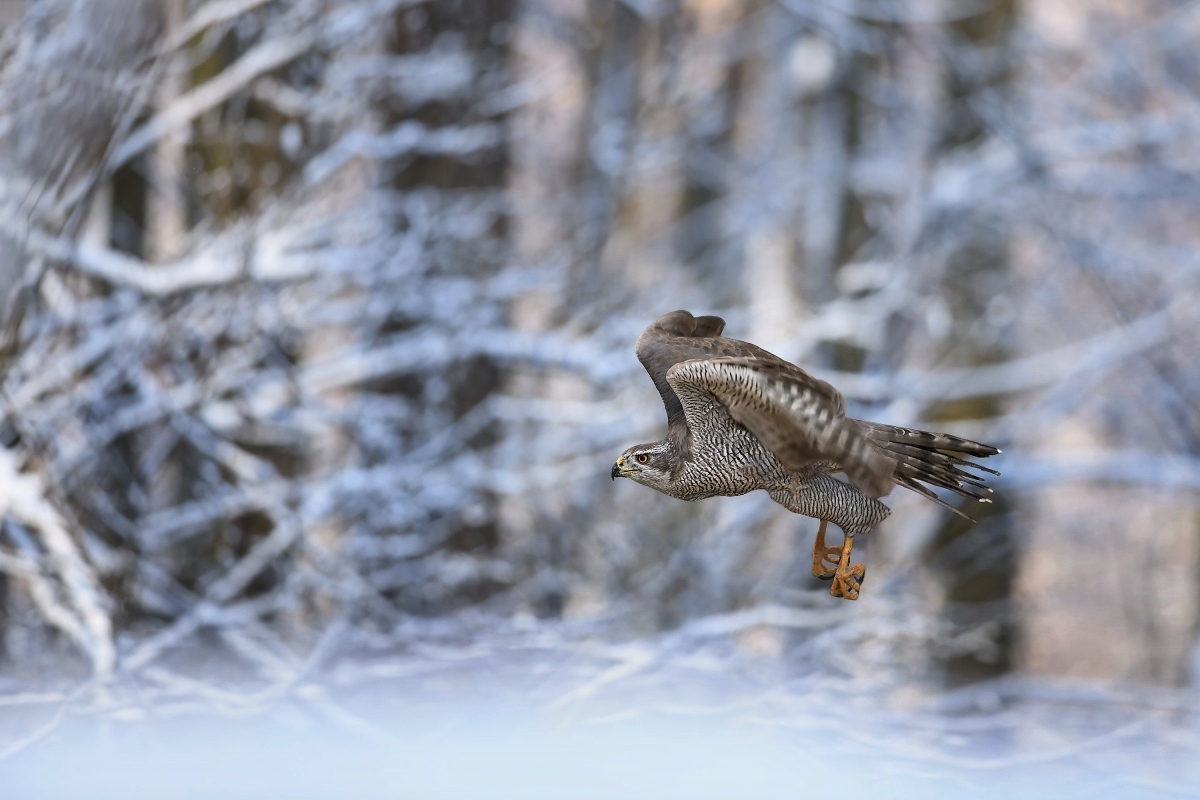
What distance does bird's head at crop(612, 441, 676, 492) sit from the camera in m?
1.72

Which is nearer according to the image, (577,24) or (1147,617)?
(1147,617)

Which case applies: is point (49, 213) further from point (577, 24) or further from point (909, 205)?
point (909, 205)

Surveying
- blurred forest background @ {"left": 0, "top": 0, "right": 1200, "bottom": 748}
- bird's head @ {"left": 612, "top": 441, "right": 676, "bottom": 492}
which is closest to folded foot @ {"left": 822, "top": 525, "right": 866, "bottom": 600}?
bird's head @ {"left": 612, "top": 441, "right": 676, "bottom": 492}

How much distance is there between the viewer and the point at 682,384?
5.48 feet

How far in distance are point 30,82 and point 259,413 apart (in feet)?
5.67

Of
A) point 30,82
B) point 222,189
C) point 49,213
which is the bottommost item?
point 49,213

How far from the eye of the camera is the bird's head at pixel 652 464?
172 cm

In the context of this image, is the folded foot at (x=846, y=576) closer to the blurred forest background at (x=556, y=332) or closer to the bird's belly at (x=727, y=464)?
the bird's belly at (x=727, y=464)

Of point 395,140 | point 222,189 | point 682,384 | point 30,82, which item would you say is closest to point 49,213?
point 30,82

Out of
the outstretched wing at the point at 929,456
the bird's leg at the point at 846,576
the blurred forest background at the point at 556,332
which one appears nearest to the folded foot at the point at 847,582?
the bird's leg at the point at 846,576

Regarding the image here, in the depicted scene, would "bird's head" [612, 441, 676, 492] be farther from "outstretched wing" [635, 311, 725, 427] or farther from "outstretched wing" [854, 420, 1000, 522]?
"outstretched wing" [854, 420, 1000, 522]

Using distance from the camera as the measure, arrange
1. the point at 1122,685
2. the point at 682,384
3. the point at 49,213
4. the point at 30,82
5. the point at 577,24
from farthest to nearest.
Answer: the point at 577,24
the point at 1122,685
the point at 49,213
the point at 30,82
the point at 682,384

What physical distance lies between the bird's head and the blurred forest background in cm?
334

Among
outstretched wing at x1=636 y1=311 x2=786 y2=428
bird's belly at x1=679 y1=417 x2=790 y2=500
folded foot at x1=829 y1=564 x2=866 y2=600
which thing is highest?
outstretched wing at x1=636 y1=311 x2=786 y2=428
